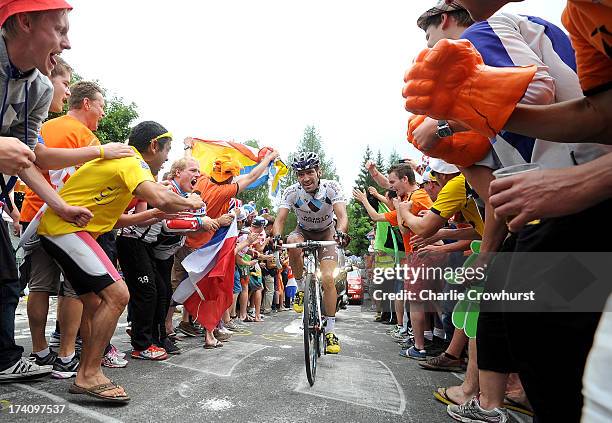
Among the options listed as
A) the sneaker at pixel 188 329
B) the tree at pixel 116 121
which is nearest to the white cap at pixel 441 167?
the sneaker at pixel 188 329

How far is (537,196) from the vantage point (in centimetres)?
113

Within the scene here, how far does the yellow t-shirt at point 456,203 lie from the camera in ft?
11.7

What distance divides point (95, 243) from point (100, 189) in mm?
417

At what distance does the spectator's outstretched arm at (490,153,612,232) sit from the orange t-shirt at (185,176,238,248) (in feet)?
18.5

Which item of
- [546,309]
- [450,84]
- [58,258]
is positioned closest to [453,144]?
[450,84]

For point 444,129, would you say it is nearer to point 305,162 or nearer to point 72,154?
point 72,154

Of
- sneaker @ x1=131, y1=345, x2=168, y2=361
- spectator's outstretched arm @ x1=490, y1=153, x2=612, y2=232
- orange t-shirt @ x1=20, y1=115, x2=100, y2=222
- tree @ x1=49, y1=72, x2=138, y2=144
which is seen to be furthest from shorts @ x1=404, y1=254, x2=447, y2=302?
tree @ x1=49, y1=72, x2=138, y2=144

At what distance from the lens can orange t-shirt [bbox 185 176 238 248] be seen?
659 centimetres

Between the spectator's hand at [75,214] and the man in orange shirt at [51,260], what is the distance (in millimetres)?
469

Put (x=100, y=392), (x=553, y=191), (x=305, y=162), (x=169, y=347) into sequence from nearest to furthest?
(x=553, y=191) → (x=100, y=392) → (x=169, y=347) → (x=305, y=162)

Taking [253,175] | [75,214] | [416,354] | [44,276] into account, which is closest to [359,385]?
[416,354]

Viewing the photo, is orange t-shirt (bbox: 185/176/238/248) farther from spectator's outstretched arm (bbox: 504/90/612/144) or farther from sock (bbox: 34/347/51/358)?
spectator's outstretched arm (bbox: 504/90/612/144)

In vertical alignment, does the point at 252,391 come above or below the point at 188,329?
above

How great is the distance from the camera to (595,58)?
1226mm
